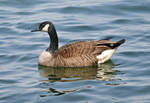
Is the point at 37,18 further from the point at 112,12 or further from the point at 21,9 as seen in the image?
the point at 112,12

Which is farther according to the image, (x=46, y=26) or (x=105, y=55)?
(x=46, y=26)

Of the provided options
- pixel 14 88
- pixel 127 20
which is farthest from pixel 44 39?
pixel 14 88

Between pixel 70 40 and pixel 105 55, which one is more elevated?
pixel 70 40

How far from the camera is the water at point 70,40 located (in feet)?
36.1

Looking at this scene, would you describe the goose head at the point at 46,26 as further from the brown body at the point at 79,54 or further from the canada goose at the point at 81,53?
the brown body at the point at 79,54

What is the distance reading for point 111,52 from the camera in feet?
45.1

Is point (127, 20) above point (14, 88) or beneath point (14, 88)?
above

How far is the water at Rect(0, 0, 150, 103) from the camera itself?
1100 centimetres

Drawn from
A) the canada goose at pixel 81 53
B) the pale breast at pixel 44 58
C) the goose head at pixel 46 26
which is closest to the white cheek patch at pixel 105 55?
the canada goose at pixel 81 53

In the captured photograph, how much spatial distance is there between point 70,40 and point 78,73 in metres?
3.14

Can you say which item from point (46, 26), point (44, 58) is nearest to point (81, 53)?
point (44, 58)

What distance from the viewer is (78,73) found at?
42.8 feet

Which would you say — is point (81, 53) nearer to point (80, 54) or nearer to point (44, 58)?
point (80, 54)

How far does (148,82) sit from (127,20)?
702 centimetres
